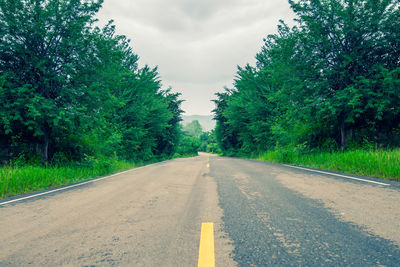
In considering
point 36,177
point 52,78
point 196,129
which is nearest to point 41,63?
point 52,78

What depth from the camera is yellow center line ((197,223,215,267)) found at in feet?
6.80

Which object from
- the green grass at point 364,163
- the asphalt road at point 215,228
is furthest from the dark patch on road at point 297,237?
the green grass at point 364,163

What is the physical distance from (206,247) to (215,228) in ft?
1.86

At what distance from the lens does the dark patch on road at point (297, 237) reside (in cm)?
210

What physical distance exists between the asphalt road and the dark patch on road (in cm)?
1

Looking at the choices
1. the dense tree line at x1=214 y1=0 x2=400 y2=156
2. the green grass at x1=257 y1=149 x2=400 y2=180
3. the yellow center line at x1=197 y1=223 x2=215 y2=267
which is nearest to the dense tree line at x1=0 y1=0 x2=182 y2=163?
the yellow center line at x1=197 y1=223 x2=215 y2=267

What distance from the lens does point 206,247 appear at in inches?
93.2

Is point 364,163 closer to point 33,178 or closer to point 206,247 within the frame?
point 206,247

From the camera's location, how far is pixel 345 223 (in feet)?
9.97

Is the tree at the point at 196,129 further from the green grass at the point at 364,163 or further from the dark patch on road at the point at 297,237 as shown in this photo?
the dark patch on road at the point at 297,237

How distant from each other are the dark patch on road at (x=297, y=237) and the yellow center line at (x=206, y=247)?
242mm

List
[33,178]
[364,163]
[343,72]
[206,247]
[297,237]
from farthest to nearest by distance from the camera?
[343,72] < [364,163] < [33,178] < [297,237] < [206,247]

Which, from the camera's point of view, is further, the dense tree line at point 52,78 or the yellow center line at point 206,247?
the dense tree line at point 52,78

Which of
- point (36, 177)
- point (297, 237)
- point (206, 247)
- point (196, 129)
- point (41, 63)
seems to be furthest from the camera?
point (196, 129)
